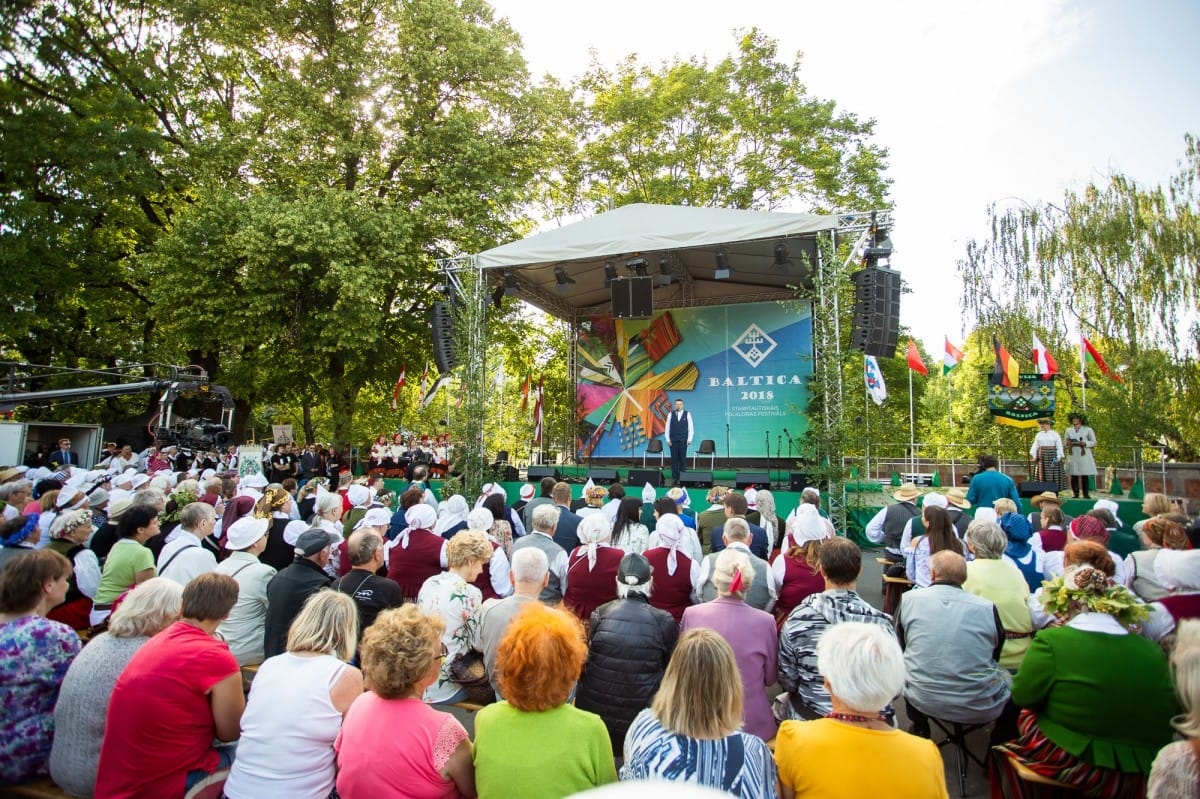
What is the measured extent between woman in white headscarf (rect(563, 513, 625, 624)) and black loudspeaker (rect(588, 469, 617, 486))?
372 inches

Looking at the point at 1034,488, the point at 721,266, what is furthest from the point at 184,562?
the point at 1034,488

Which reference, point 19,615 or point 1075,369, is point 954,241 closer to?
point 1075,369

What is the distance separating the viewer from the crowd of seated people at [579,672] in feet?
6.46

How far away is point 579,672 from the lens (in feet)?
6.95

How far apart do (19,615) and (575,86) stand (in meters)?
23.9

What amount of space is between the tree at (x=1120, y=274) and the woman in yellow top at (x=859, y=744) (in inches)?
682

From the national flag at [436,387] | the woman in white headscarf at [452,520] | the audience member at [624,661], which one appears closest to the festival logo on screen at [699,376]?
the national flag at [436,387]

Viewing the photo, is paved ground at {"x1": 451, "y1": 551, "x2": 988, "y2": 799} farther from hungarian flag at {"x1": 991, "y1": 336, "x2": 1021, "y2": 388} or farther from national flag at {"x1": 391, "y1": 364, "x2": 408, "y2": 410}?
national flag at {"x1": 391, "y1": 364, "x2": 408, "y2": 410}

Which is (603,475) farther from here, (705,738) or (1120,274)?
(1120,274)

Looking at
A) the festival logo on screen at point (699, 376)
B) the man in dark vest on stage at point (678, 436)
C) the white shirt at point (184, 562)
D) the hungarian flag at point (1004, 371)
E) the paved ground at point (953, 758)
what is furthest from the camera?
the festival logo on screen at point (699, 376)

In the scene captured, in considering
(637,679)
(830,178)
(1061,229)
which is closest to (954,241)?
(1061,229)

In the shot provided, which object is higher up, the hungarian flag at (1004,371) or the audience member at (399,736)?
the hungarian flag at (1004,371)

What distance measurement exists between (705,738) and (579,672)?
17.4 inches

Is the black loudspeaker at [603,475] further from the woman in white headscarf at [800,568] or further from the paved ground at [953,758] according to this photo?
the woman in white headscarf at [800,568]
